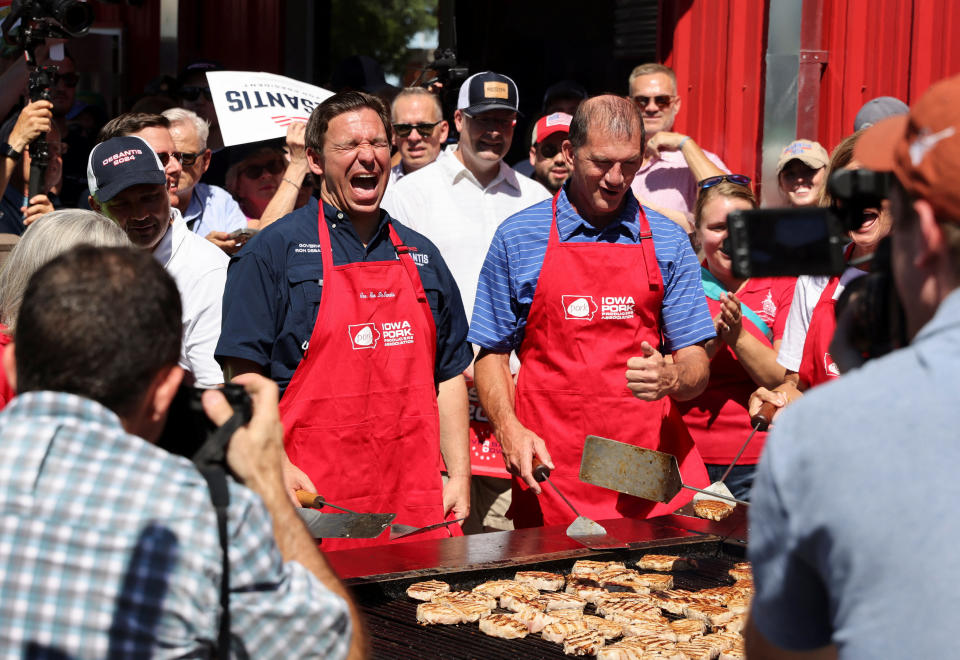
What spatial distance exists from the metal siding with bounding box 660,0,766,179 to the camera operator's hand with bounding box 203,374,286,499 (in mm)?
5307

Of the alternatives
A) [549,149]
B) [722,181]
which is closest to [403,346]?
[722,181]

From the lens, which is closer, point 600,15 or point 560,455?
point 560,455

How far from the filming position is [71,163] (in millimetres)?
6543

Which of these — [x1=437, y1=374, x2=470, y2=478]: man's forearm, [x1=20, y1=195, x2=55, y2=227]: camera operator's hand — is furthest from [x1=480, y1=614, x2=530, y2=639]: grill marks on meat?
[x1=20, y1=195, x2=55, y2=227]: camera operator's hand

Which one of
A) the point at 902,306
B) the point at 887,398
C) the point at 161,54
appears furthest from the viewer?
the point at 161,54

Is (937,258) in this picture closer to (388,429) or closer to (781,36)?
(388,429)

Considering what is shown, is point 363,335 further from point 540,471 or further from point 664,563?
point 664,563

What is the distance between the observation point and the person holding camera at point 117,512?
140 cm

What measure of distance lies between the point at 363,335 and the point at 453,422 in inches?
18.8

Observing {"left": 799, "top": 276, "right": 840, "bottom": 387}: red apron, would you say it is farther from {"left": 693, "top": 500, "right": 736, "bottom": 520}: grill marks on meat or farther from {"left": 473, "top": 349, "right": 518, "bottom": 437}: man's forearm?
{"left": 473, "top": 349, "right": 518, "bottom": 437}: man's forearm

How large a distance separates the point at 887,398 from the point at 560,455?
99.6 inches

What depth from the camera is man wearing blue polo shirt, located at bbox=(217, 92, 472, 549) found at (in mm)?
3289

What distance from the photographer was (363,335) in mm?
3363

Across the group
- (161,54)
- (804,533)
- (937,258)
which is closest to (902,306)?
(937,258)
